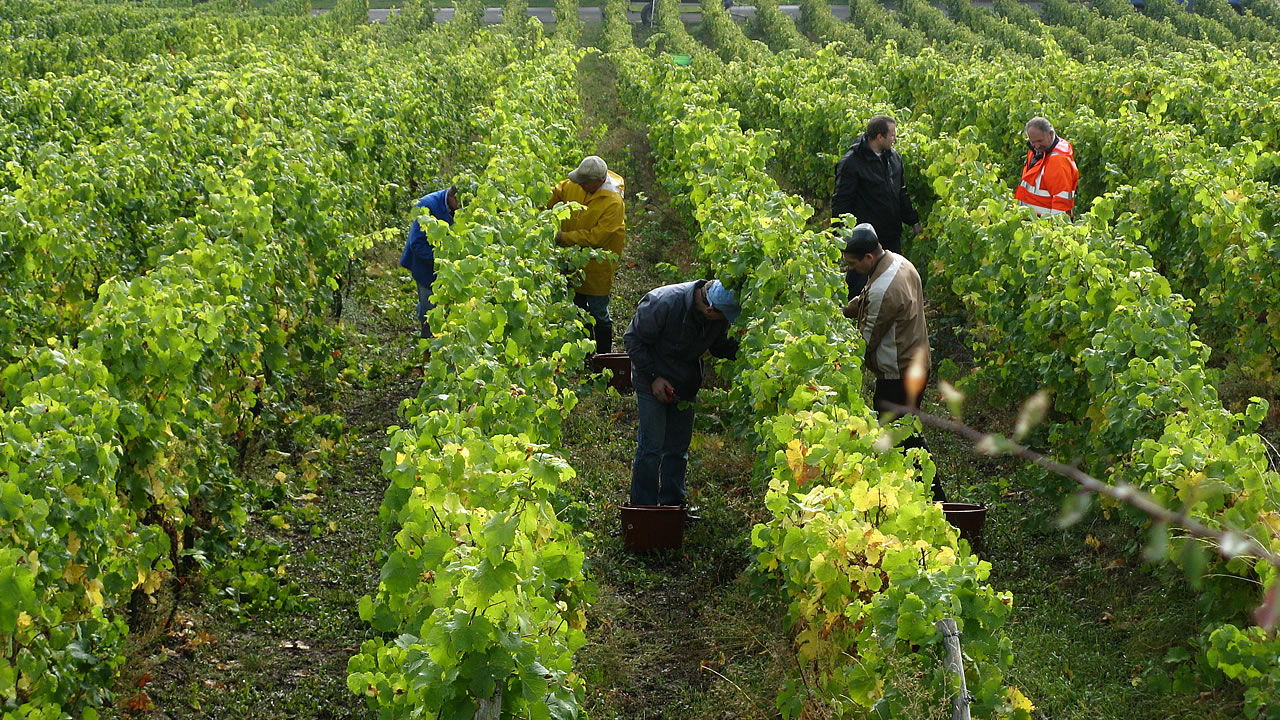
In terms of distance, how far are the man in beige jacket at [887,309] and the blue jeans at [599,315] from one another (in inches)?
98.4

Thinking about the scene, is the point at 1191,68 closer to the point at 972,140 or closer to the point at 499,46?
the point at 972,140

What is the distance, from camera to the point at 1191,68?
14.5 metres

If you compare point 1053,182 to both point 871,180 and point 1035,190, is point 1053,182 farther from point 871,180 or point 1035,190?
point 871,180

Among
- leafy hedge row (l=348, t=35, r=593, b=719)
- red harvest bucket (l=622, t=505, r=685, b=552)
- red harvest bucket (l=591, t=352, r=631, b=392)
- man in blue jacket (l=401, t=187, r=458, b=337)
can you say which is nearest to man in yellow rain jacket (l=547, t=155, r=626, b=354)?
red harvest bucket (l=591, t=352, r=631, b=392)

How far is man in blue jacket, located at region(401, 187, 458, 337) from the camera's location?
796cm

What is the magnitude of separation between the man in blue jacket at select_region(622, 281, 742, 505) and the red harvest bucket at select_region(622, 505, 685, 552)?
0.24m

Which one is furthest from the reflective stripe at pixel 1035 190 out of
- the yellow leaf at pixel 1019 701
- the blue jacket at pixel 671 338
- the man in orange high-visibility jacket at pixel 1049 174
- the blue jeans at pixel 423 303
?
the yellow leaf at pixel 1019 701

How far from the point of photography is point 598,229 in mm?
8188

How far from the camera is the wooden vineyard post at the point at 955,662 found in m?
3.43

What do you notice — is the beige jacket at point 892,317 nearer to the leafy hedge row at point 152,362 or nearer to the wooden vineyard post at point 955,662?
the wooden vineyard post at point 955,662

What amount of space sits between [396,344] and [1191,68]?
1027cm

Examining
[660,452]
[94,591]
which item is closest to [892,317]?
[660,452]

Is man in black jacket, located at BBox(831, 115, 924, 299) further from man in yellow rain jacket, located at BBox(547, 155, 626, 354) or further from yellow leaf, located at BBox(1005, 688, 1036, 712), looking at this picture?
yellow leaf, located at BBox(1005, 688, 1036, 712)

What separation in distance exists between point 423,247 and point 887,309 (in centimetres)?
322
